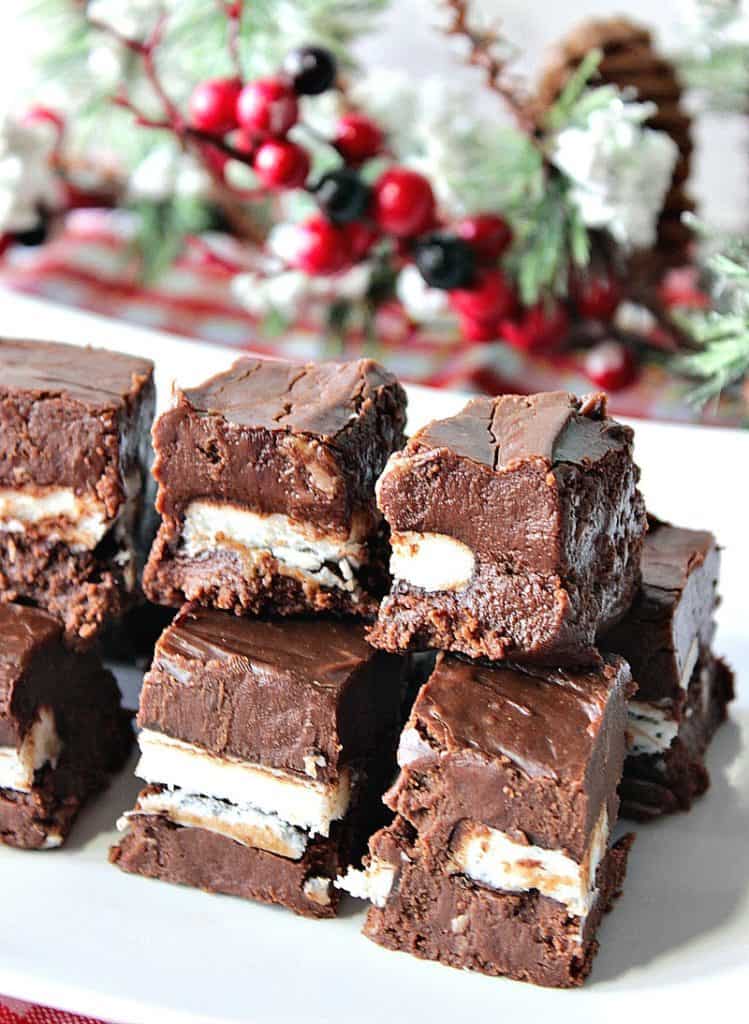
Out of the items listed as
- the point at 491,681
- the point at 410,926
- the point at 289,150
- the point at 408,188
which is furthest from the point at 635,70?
the point at 410,926

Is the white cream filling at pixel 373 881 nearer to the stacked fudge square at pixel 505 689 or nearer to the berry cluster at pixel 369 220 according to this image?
the stacked fudge square at pixel 505 689

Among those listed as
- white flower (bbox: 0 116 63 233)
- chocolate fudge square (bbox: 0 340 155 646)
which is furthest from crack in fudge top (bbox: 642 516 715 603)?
white flower (bbox: 0 116 63 233)

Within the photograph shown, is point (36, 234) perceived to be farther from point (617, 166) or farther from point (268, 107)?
point (617, 166)

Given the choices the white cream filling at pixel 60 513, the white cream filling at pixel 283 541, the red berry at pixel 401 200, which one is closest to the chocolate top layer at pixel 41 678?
the white cream filling at pixel 60 513

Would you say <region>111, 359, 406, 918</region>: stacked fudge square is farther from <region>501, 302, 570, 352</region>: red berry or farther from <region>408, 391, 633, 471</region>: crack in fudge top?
<region>501, 302, 570, 352</region>: red berry

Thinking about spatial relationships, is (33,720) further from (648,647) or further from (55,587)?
(648,647)
